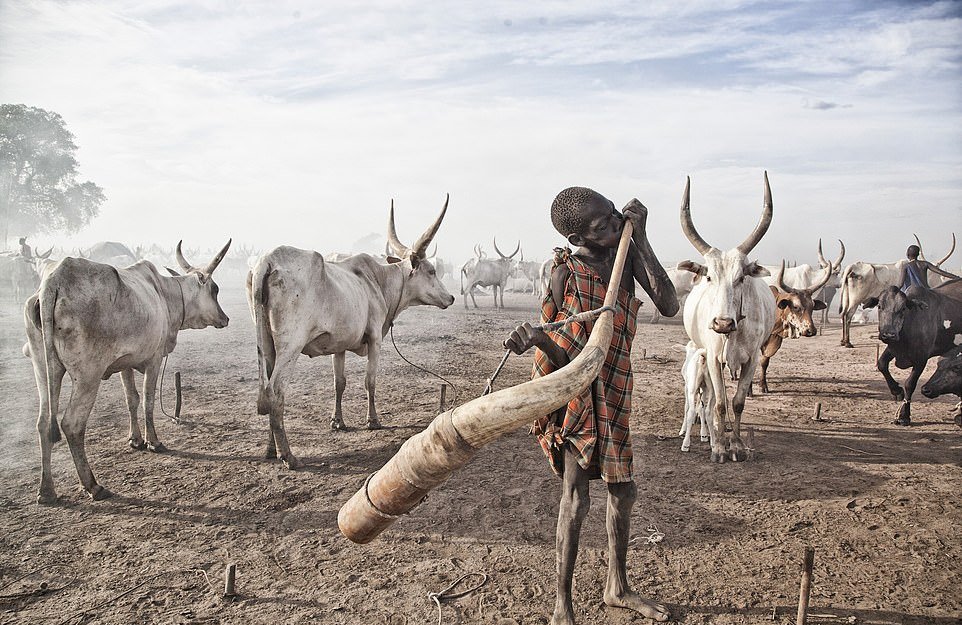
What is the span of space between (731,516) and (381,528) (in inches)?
126

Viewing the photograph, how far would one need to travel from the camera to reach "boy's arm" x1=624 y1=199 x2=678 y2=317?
3.15 metres

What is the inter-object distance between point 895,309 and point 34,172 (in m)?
35.4

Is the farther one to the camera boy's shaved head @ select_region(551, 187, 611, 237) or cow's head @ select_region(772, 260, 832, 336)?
cow's head @ select_region(772, 260, 832, 336)

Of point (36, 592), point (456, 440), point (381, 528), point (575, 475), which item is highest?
point (456, 440)

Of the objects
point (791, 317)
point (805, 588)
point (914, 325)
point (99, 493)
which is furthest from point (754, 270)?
point (99, 493)

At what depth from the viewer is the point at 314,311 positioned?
6.15 metres

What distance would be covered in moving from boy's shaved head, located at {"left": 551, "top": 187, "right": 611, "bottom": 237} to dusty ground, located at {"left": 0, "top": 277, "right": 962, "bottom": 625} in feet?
7.42

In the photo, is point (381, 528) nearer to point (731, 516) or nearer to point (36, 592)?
point (36, 592)

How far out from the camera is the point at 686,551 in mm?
4074

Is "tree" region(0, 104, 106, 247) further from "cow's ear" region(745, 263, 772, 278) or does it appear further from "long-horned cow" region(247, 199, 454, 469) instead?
"cow's ear" region(745, 263, 772, 278)

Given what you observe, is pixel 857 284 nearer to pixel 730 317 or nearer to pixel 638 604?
pixel 730 317

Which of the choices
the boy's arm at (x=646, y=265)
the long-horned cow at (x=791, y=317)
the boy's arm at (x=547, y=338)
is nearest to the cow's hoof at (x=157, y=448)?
the boy's arm at (x=547, y=338)

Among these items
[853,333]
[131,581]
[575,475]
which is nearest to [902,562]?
[575,475]

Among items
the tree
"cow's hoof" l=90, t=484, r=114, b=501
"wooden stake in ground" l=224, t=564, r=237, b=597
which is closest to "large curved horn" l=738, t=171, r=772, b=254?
"wooden stake in ground" l=224, t=564, r=237, b=597
